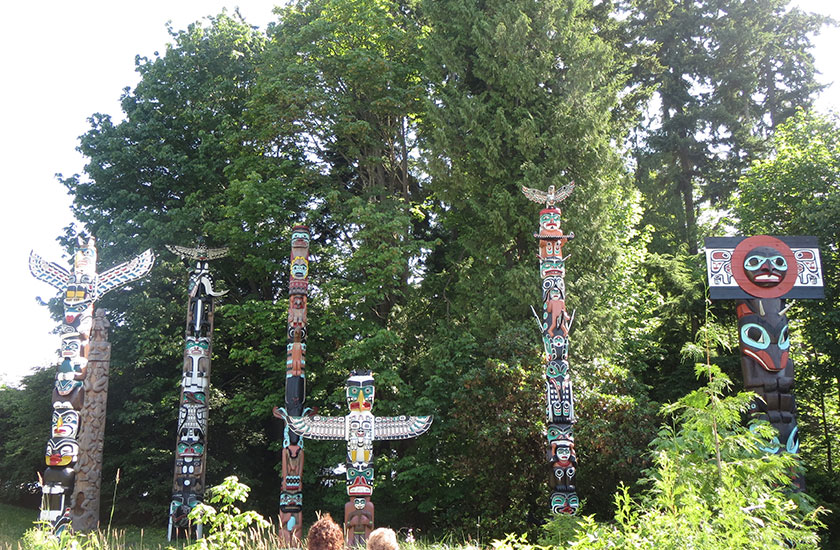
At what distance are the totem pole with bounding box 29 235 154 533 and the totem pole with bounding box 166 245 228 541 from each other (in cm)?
158

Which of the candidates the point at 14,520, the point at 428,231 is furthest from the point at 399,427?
the point at 14,520

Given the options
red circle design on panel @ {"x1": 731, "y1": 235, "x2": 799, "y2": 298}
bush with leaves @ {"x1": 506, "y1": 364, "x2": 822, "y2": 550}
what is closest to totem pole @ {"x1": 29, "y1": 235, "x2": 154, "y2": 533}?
bush with leaves @ {"x1": 506, "y1": 364, "x2": 822, "y2": 550}

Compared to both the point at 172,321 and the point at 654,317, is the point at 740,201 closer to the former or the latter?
the point at 654,317

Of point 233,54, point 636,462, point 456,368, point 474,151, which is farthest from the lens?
point 233,54

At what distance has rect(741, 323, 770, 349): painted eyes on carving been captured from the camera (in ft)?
34.2

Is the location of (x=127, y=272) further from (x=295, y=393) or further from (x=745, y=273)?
(x=745, y=273)

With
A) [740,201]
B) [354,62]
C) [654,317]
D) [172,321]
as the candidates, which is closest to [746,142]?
[740,201]

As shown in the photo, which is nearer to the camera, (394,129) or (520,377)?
(520,377)

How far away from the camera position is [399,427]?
1049 cm

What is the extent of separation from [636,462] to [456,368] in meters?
4.23

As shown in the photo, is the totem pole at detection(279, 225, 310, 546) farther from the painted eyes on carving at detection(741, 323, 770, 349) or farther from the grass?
the painted eyes on carving at detection(741, 323, 770, 349)

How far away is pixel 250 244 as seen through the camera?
17125 mm

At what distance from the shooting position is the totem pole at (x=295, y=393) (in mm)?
11570

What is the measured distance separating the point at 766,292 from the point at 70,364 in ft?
37.0
